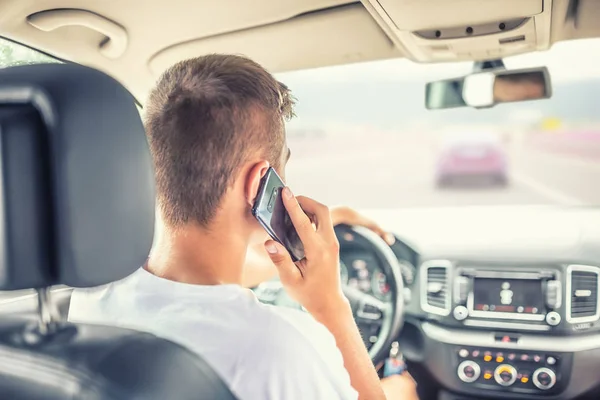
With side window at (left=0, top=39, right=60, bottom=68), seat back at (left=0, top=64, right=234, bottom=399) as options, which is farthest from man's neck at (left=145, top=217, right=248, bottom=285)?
side window at (left=0, top=39, right=60, bottom=68)

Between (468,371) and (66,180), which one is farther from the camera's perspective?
(468,371)

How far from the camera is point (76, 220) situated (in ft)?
3.43

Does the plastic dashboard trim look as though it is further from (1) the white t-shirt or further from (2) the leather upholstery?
(2) the leather upholstery

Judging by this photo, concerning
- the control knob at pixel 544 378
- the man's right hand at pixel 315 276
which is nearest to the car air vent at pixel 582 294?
the control knob at pixel 544 378

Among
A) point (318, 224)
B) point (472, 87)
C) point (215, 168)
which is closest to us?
point (215, 168)

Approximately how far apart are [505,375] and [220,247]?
2.28 m

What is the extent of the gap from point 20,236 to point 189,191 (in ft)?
1.57

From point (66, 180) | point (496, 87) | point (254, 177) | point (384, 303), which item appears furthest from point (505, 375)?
point (66, 180)

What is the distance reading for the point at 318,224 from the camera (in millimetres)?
1818

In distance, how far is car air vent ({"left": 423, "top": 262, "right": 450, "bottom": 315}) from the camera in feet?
11.1

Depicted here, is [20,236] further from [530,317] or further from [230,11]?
[530,317]

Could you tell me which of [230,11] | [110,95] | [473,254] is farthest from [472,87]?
[110,95]

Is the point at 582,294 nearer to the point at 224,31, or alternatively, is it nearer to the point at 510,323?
the point at 510,323

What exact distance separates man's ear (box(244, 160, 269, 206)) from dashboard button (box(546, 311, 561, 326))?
2156 millimetres
